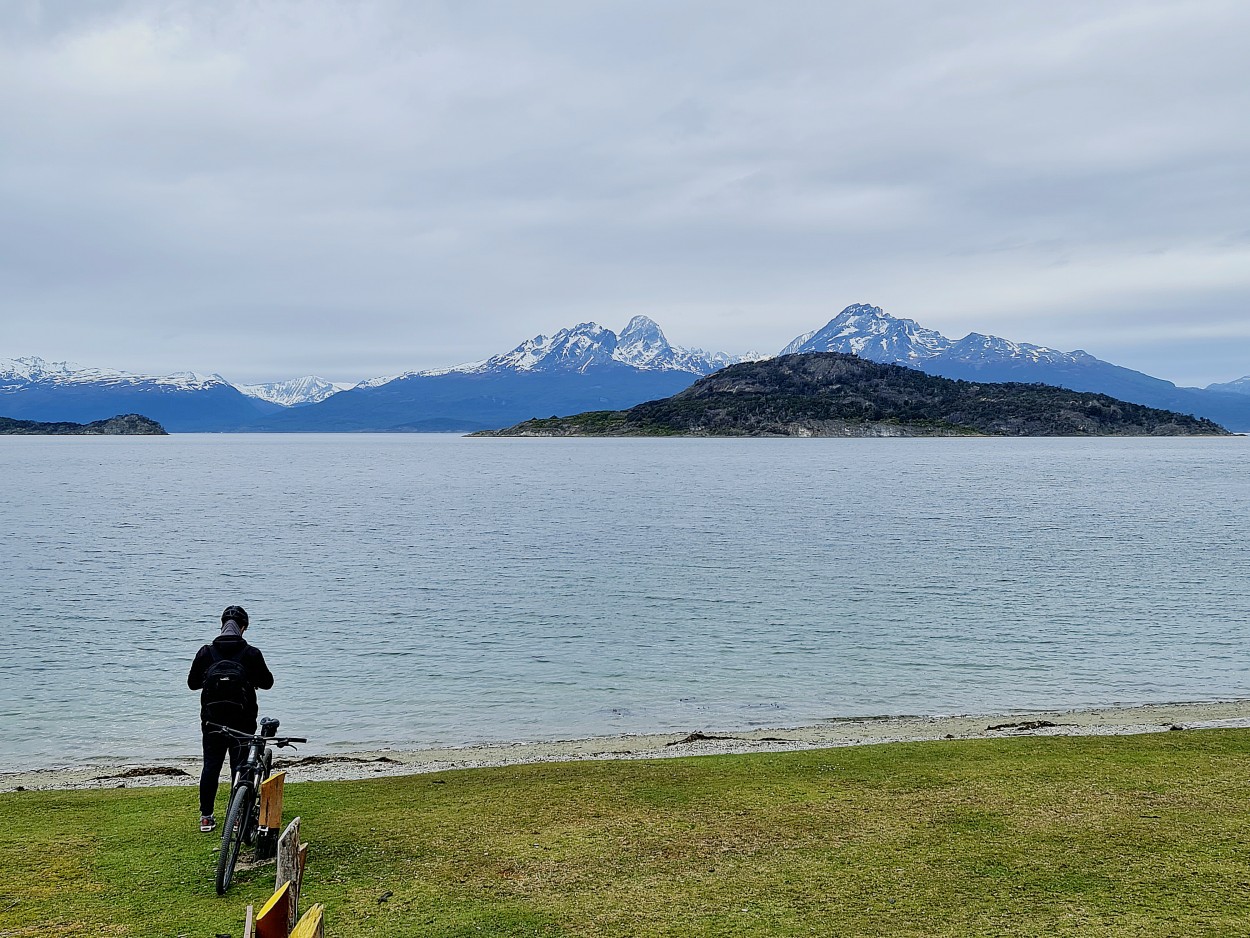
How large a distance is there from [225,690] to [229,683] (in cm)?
13

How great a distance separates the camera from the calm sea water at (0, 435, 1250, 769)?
27844mm

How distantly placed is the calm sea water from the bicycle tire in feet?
42.0

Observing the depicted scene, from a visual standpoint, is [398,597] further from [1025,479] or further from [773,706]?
[1025,479]

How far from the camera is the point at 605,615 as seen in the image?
4225cm

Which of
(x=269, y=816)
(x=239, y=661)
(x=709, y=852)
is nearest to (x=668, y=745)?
(x=709, y=852)

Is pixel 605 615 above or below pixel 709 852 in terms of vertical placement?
below

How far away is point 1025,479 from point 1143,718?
129209mm

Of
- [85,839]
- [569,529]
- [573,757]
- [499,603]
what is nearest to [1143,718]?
[573,757]

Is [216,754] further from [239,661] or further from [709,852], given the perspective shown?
[709,852]

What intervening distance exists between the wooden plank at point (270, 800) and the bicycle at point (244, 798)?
22 centimetres

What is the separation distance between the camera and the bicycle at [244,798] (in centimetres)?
1145

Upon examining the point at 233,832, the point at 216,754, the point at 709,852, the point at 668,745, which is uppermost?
the point at 216,754

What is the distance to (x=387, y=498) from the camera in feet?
389

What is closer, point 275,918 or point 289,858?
→ point 275,918
